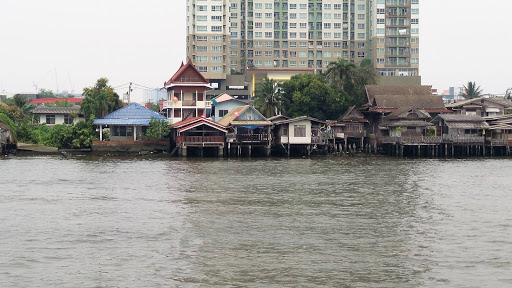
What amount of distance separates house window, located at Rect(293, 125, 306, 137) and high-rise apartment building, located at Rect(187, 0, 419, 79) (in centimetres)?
7266

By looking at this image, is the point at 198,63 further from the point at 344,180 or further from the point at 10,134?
the point at 344,180

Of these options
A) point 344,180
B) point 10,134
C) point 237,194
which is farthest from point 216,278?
point 10,134

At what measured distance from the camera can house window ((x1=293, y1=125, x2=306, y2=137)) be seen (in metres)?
78.5

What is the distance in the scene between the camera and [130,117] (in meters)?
80.9

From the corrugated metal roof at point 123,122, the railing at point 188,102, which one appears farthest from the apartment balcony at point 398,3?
the corrugated metal roof at point 123,122

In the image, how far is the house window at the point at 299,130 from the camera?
7850 cm

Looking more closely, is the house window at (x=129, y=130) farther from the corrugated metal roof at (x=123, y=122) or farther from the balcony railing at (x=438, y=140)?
the balcony railing at (x=438, y=140)

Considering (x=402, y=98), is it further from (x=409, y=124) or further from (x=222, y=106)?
(x=222, y=106)

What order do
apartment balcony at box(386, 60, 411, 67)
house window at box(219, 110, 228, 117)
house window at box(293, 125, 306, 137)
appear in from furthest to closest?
apartment balcony at box(386, 60, 411, 67)
house window at box(219, 110, 228, 117)
house window at box(293, 125, 306, 137)

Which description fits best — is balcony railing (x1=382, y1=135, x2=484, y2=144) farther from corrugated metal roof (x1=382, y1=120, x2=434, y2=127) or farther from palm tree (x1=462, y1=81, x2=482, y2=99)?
palm tree (x1=462, y1=81, x2=482, y2=99)

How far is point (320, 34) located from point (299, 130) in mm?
82744

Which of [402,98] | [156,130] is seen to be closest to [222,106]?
[156,130]

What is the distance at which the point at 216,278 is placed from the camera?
23.0 m

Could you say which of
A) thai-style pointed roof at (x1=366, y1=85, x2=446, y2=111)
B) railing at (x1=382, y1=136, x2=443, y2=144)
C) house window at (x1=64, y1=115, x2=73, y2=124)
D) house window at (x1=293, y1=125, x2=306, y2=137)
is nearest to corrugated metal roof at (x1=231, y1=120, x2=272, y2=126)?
house window at (x1=293, y1=125, x2=306, y2=137)
